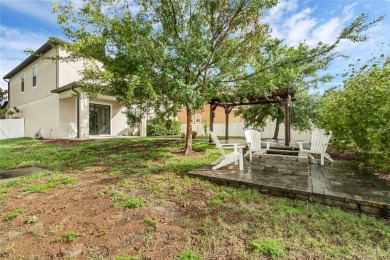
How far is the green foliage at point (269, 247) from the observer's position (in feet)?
6.73

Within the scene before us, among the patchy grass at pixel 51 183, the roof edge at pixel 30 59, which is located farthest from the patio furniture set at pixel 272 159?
the roof edge at pixel 30 59

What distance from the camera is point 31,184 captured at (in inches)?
169

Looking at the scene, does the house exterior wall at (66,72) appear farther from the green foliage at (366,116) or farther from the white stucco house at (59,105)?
the green foliage at (366,116)

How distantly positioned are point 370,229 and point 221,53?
19.2ft

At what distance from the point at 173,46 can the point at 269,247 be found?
18.6 feet

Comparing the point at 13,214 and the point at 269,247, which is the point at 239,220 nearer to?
the point at 269,247

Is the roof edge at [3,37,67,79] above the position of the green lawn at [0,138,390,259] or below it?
above

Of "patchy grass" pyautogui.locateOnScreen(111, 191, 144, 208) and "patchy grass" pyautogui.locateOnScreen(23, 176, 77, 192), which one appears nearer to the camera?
"patchy grass" pyautogui.locateOnScreen(111, 191, 144, 208)

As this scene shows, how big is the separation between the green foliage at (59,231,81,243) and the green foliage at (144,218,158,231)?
2.66 feet

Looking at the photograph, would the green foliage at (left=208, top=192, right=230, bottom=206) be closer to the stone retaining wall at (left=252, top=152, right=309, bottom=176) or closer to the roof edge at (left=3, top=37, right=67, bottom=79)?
the stone retaining wall at (left=252, top=152, right=309, bottom=176)

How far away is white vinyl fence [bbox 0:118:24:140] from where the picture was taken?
15105 mm

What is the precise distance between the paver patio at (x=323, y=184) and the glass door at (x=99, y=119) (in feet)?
Answer: 36.4

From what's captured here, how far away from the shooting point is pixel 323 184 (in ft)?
12.7

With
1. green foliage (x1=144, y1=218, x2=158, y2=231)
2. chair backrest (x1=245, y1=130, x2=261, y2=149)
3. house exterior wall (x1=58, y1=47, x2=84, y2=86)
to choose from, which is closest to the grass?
green foliage (x1=144, y1=218, x2=158, y2=231)
